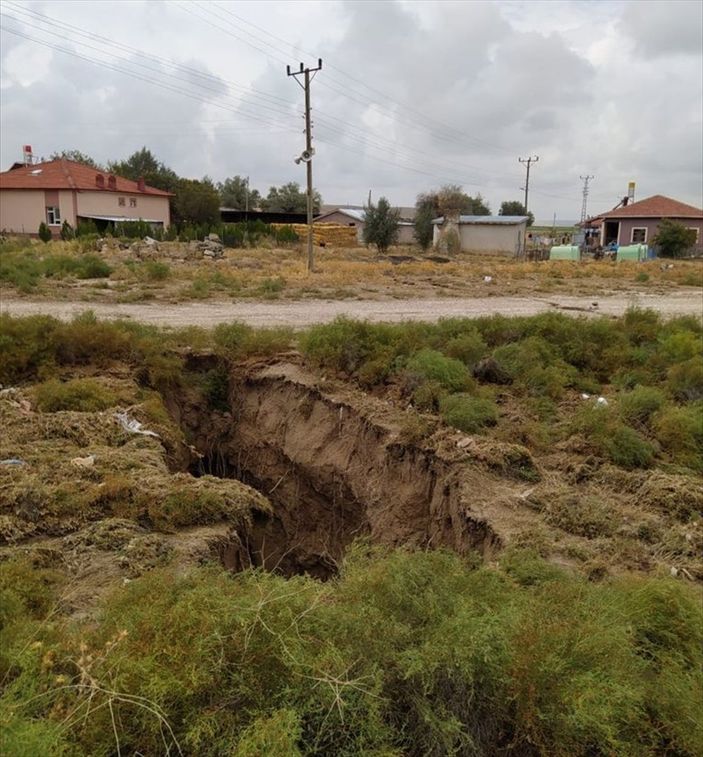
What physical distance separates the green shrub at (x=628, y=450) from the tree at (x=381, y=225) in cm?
3435

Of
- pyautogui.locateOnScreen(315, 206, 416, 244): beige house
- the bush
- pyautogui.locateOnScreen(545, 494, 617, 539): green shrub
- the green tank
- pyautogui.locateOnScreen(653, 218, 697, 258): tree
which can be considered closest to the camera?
pyautogui.locateOnScreen(545, 494, 617, 539): green shrub

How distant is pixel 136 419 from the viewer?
7.72 metres

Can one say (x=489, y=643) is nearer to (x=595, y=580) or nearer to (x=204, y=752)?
(x=204, y=752)

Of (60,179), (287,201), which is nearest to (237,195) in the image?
(287,201)

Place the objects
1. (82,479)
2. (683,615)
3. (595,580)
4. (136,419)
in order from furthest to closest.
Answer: (136,419), (82,479), (595,580), (683,615)

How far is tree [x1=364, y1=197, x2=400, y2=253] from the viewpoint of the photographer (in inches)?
1609

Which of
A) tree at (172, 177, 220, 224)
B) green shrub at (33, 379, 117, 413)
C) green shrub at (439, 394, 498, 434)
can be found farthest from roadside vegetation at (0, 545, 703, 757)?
tree at (172, 177, 220, 224)

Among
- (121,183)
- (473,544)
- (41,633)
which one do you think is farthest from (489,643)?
(121,183)

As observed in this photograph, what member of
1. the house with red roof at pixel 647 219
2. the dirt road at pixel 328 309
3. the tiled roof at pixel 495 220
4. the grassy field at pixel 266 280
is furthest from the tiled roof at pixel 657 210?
the dirt road at pixel 328 309

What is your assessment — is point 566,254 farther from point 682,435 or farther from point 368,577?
point 368,577

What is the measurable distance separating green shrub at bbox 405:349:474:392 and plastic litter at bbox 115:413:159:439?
139 inches

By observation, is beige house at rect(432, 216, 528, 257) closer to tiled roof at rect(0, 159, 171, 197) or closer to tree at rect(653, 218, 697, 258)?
tree at rect(653, 218, 697, 258)

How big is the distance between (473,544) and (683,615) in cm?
222

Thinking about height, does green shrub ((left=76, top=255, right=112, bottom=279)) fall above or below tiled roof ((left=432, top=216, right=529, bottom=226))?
below
